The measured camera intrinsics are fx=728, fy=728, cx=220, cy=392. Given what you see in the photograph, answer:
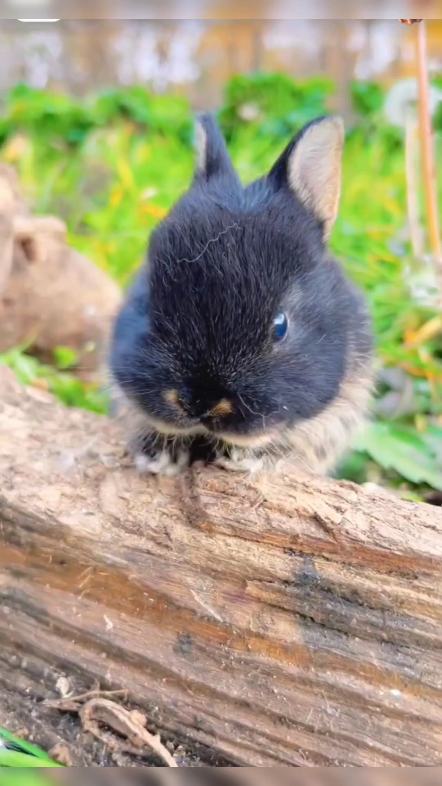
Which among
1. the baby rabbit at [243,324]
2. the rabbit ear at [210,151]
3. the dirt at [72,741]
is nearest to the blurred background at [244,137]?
the rabbit ear at [210,151]

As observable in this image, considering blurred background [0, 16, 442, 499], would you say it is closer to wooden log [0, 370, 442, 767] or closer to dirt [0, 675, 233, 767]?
wooden log [0, 370, 442, 767]

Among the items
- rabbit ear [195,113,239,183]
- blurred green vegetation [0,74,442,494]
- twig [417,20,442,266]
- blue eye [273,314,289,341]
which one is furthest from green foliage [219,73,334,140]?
blue eye [273,314,289,341]

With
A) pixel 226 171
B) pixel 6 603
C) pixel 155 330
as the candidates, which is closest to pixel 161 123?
pixel 226 171

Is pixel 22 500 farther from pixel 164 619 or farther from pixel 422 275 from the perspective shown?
pixel 422 275

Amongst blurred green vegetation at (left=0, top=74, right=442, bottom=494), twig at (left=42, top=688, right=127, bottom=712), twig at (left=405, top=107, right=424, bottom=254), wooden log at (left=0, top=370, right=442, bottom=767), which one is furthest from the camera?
twig at (left=405, top=107, right=424, bottom=254)

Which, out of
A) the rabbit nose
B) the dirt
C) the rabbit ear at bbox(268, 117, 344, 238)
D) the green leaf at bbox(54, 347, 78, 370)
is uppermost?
the rabbit ear at bbox(268, 117, 344, 238)

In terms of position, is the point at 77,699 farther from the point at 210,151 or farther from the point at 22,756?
the point at 210,151
